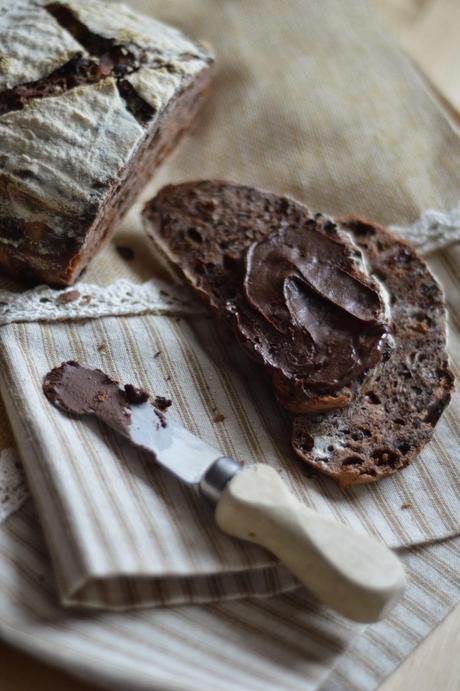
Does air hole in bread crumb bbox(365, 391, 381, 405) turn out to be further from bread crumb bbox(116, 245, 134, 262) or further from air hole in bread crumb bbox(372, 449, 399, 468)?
bread crumb bbox(116, 245, 134, 262)

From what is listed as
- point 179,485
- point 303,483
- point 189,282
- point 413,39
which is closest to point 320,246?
point 189,282

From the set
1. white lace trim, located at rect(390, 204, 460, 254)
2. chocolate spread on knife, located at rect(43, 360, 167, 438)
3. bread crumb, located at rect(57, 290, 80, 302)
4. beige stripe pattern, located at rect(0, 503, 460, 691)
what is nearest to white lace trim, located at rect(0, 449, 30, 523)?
beige stripe pattern, located at rect(0, 503, 460, 691)

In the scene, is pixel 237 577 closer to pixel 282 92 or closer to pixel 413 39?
pixel 282 92

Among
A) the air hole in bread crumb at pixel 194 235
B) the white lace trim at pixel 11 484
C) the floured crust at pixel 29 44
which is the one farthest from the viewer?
the air hole in bread crumb at pixel 194 235

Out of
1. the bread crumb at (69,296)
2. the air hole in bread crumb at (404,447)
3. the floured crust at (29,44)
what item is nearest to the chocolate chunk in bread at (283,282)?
the air hole in bread crumb at (404,447)

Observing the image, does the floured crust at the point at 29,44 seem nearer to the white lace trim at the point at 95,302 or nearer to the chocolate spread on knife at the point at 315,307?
the white lace trim at the point at 95,302

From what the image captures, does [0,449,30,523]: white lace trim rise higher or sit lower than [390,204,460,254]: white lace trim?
lower

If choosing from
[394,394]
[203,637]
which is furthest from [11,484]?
[394,394]
